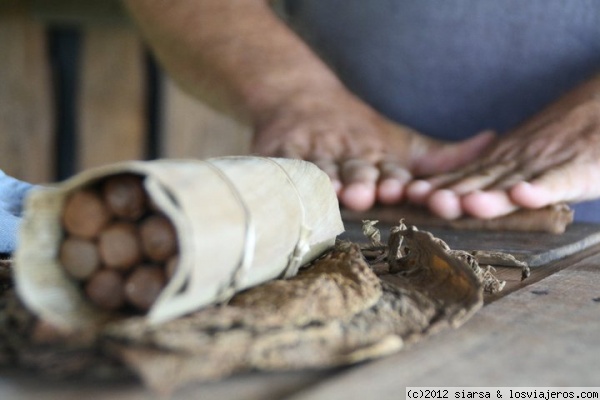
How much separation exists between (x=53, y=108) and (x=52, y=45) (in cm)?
21

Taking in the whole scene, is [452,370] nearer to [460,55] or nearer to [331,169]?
[331,169]

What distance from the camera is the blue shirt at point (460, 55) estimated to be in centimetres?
140

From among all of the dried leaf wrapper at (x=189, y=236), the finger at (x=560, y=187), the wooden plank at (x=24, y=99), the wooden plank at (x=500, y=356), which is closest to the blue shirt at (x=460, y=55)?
the finger at (x=560, y=187)

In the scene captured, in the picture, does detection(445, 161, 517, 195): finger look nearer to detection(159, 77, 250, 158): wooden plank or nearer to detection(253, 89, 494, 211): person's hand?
detection(253, 89, 494, 211): person's hand

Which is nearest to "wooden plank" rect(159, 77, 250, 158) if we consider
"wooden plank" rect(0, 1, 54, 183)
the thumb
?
"wooden plank" rect(0, 1, 54, 183)

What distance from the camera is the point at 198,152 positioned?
266cm

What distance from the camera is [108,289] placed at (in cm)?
43

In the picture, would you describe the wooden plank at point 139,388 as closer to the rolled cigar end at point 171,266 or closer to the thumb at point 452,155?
the rolled cigar end at point 171,266

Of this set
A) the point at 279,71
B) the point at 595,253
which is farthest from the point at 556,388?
the point at 279,71

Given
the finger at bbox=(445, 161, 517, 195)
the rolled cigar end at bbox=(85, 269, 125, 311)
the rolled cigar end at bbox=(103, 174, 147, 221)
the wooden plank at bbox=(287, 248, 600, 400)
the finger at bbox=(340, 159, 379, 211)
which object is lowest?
the finger at bbox=(340, 159, 379, 211)

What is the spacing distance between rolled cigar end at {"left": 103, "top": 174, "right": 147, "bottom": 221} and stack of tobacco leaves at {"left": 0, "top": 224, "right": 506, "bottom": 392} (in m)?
0.06

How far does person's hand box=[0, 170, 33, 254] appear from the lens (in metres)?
0.63

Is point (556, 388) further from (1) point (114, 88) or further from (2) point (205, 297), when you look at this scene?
(1) point (114, 88)

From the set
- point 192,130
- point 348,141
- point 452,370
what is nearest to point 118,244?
point 452,370
